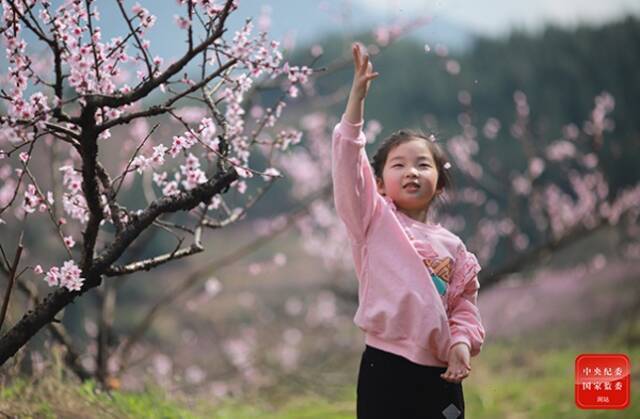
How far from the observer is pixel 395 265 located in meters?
1.60

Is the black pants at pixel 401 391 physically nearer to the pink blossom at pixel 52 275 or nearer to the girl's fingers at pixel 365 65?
the girl's fingers at pixel 365 65

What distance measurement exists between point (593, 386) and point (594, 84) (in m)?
7.82

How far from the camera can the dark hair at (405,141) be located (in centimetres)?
173

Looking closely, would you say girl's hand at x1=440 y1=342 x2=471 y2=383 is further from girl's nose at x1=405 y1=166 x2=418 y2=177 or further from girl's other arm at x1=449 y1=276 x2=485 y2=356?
girl's nose at x1=405 y1=166 x2=418 y2=177

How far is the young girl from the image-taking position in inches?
61.0

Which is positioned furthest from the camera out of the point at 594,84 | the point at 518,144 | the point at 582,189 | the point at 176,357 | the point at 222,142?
the point at 594,84

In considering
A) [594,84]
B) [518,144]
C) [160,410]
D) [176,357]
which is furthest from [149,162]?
[594,84]

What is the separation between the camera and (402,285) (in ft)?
5.18

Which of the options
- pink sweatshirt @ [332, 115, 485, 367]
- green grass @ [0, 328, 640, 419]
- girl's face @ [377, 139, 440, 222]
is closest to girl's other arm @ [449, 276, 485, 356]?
pink sweatshirt @ [332, 115, 485, 367]

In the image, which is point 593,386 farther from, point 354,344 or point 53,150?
point 354,344
